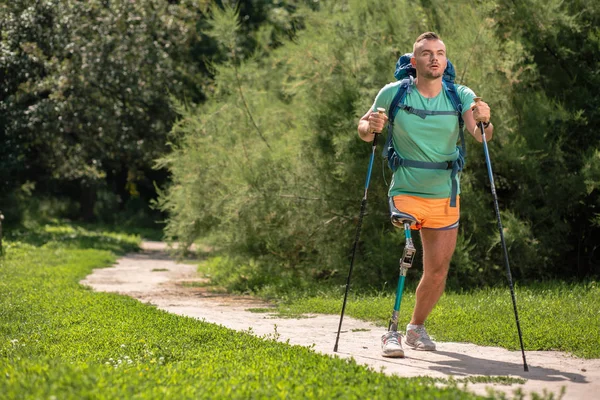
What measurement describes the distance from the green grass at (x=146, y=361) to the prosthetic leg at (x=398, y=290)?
0.54 meters

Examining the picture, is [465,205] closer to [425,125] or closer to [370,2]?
[370,2]

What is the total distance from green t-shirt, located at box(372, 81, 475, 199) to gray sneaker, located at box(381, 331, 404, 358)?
3.70 ft

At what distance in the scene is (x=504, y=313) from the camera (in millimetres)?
8711

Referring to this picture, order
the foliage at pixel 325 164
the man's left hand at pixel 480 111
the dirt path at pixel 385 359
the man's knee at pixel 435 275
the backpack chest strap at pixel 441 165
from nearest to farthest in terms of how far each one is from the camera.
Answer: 1. the dirt path at pixel 385 359
2. the man's left hand at pixel 480 111
3. the backpack chest strap at pixel 441 165
4. the man's knee at pixel 435 275
5. the foliage at pixel 325 164

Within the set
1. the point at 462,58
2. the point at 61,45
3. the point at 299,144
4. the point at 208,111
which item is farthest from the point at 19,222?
the point at 462,58

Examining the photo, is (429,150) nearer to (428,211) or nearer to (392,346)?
(428,211)

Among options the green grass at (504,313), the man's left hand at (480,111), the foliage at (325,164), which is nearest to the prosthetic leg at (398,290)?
the man's left hand at (480,111)

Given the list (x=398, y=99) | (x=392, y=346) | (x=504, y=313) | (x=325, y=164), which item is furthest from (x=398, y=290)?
(x=325, y=164)

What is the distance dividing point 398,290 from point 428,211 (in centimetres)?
66

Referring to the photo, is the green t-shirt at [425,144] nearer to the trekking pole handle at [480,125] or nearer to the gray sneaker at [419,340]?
the trekking pole handle at [480,125]

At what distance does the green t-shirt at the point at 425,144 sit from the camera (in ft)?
22.6

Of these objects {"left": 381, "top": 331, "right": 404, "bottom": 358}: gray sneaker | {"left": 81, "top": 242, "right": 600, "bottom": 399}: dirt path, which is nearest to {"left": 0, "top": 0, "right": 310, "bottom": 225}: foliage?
{"left": 81, "top": 242, "right": 600, "bottom": 399}: dirt path

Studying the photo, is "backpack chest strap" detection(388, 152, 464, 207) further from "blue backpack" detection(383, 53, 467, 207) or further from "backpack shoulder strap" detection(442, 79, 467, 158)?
"backpack shoulder strap" detection(442, 79, 467, 158)

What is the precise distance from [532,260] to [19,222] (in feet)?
73.9
